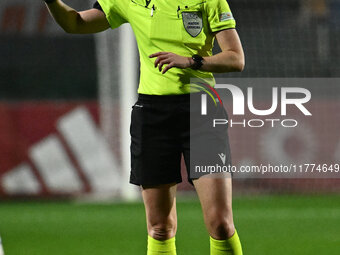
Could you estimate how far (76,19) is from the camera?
3.61 m

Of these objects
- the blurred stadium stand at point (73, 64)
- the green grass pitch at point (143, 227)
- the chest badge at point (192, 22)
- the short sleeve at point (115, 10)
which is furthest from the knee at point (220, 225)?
the blurred stadium stand at point (73, 64)

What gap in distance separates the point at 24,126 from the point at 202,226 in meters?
2.59

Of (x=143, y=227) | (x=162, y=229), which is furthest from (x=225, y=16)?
(x=143, y=227)

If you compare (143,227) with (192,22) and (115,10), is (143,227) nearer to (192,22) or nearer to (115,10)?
(115,10)

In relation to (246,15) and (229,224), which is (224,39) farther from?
(246,15)

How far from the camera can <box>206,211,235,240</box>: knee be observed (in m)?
3.37

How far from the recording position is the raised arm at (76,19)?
3.54 meters

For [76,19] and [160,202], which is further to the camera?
[76,19]

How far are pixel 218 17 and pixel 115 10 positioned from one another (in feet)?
1.64

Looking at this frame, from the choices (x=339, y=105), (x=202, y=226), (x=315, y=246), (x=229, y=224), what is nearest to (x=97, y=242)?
(x=202, y=226)

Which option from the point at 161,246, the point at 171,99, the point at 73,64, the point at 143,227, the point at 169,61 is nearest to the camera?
the point at 169,61

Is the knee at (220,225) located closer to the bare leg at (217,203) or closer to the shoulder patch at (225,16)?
the bare leg at (217,203)

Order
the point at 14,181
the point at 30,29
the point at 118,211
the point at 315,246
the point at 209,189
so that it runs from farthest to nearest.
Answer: the point at 30,29, the point at 14,181, the point at 118,211, the point at 315,246, the point at 209,189

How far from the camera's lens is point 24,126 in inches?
325
